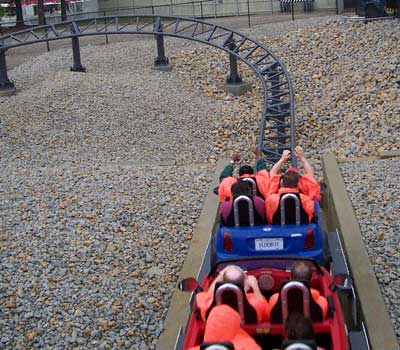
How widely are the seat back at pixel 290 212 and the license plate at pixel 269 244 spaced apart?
183 millimetres

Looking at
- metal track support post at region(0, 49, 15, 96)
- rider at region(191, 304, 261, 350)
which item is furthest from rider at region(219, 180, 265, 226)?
metal track support post at region(0, 49, 15, 96)

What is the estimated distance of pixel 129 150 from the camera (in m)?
15.3

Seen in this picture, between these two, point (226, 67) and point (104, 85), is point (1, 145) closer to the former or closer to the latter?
point (104, 85)

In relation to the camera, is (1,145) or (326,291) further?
(1,145)

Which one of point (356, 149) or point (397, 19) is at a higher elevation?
point (397, 19)

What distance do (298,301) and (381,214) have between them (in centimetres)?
434

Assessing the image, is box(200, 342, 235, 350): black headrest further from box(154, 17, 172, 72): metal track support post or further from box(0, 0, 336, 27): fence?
box(0, 0, 336, 27): fence

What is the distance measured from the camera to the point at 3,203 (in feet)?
33.6

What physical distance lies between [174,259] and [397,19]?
57.6 feet

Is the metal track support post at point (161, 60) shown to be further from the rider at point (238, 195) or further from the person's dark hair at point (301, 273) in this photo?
the person's dark hair at point (301, 273)

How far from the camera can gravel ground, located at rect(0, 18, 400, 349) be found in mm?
7181

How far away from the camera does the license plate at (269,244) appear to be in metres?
6.56

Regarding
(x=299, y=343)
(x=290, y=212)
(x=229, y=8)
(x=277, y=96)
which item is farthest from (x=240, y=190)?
(x=229, y=8)

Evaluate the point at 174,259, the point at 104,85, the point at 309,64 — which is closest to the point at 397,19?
the point at 309,64
